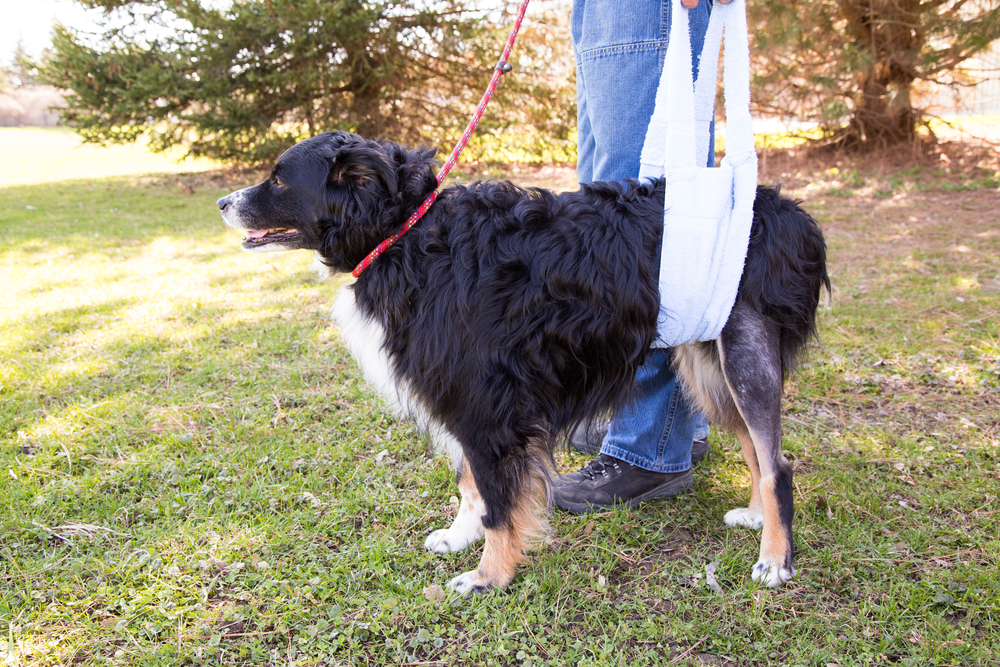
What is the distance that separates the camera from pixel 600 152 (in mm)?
2738

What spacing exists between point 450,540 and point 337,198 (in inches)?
58.4

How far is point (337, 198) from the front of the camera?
7.64 feet

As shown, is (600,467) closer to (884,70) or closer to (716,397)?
(716,397)

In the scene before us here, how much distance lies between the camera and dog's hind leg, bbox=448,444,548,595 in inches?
91.5

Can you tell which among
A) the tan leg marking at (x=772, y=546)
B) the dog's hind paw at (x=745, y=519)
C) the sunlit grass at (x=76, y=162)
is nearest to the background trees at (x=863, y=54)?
the dog's hind paw at (x=745, y=519)

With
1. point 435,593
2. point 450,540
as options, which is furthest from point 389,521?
point 435,593

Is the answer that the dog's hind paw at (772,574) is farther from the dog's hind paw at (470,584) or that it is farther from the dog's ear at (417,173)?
the dog's ear at (417,173)

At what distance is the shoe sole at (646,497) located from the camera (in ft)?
9.24

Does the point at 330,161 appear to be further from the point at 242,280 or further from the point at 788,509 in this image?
the point at 242,280

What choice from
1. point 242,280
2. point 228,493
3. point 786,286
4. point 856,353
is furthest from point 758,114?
point 228,493

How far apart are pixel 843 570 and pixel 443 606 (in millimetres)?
1549

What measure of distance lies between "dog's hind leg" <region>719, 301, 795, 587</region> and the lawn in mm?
103

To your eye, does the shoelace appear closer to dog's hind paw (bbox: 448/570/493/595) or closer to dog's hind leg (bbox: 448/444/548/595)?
dog's hind leg (bbox: 448/444/548/595)

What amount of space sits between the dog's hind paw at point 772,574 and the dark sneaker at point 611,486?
589 mm
